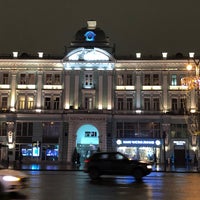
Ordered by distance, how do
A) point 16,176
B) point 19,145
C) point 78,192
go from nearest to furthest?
point 16,176, point 78,192, point 19,145

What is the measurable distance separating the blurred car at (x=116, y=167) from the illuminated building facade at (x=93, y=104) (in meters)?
28.5

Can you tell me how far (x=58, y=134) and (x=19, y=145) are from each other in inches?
230

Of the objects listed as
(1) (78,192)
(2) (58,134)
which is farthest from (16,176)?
(2) (58,134)

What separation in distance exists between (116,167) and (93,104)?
102 feet

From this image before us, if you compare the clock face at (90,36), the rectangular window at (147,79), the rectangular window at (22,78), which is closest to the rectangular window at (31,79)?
the rectangular window at (22,78)

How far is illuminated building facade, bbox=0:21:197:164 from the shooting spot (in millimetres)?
53938

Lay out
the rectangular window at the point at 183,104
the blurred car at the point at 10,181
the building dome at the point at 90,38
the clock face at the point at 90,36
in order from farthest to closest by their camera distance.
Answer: the clock face at the point at 90,36, the building dome at the point at 90,38, the rectangular window at the point at 183,104, the blurred car at the point at 10,181

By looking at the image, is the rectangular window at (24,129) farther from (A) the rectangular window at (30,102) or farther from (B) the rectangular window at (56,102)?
(B) the rectangular window at (56,102)

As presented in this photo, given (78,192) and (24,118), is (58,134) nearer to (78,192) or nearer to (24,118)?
(24,118)

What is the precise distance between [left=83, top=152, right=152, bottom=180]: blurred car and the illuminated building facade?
28.5 metres

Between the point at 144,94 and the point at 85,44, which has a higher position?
the point at 85,44

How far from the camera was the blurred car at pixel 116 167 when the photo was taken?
24672 millimetres

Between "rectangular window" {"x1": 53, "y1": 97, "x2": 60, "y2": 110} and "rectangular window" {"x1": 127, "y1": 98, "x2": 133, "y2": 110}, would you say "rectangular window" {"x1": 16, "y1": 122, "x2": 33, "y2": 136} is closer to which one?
"rectangular window" {"x1": 53, "y1": 97, "x2": 60, "y2": 110}

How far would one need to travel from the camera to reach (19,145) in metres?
54.2
